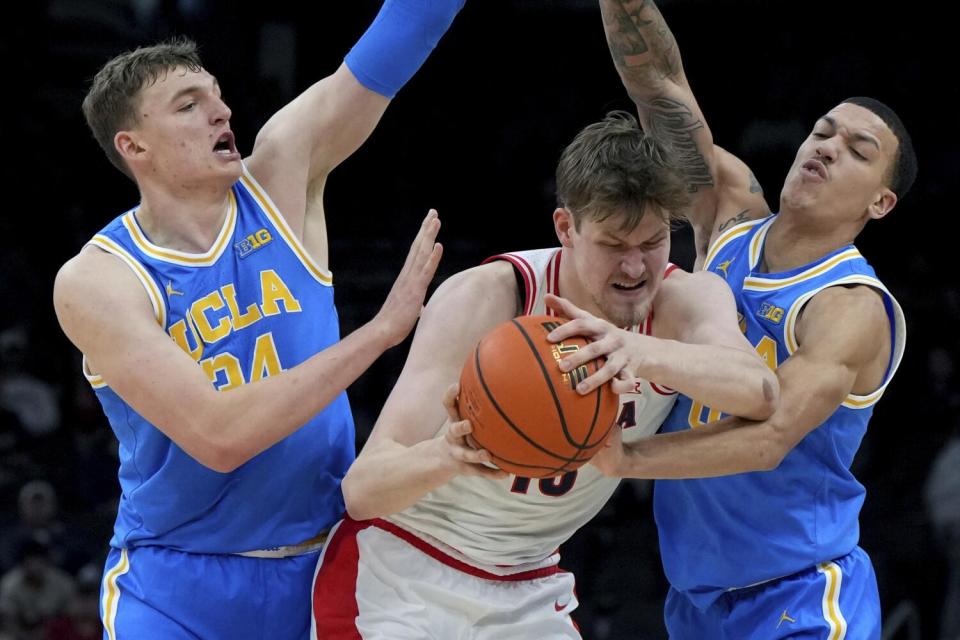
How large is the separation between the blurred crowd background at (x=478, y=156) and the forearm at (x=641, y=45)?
182 inches

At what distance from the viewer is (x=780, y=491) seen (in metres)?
3.77

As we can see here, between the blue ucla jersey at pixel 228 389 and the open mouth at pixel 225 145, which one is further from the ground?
the open mouth at pixel 225 145

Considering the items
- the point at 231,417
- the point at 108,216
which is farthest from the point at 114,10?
the point at 231,417

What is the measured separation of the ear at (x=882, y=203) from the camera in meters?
4.06

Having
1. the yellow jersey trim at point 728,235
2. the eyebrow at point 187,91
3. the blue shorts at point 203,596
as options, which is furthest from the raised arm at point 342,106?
the yellow jersey trim at point 728,235

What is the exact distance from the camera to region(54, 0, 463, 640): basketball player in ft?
10.7

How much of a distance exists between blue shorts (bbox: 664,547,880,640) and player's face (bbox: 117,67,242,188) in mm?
1999

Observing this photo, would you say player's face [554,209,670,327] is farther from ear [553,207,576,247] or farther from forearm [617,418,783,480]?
forearm [617,418,783,480]

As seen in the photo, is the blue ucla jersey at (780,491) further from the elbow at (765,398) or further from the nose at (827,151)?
the elbow at (765,398)

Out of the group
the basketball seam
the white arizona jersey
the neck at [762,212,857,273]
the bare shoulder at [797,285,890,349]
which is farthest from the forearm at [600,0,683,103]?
the basketball seam

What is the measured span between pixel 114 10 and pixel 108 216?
186 cm

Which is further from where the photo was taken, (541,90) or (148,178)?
(541,90)

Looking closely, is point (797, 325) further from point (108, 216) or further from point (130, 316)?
point (108, 216)

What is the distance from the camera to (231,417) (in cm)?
323
